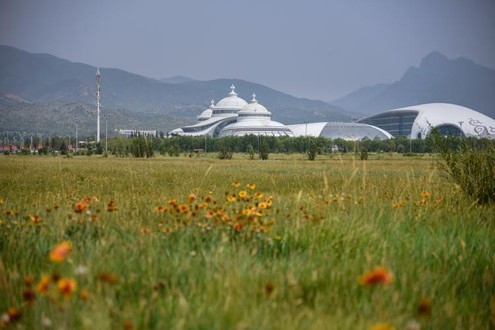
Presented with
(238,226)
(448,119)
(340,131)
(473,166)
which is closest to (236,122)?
(340,131)

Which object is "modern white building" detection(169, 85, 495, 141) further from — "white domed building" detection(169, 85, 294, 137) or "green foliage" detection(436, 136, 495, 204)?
"green foliage" detection(436, 136, 495, 204)

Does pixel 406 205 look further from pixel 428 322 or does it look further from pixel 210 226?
pixel 428 322

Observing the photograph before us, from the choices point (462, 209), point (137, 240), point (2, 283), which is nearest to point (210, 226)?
point (137, 240)

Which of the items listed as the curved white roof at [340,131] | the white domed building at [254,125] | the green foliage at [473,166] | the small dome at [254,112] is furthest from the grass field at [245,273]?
the small dome at [254,112]

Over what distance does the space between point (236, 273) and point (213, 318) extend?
24.2 inches

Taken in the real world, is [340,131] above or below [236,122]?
below

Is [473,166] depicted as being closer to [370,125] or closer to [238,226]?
[238,226]

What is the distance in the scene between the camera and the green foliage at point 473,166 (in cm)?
859

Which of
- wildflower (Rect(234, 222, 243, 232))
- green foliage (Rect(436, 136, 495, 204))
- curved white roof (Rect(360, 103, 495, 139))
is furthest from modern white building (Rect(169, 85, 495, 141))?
wildflower (Rect(234, 222, 243, 232))

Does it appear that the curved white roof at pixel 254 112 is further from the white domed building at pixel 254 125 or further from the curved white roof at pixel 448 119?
the curved white roof at pixel 448 119

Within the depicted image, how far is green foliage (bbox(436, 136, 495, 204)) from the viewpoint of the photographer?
859cm

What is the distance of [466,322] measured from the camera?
3.23m

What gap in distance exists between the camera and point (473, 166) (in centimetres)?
911

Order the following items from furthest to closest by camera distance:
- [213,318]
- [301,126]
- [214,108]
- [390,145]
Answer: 1. [214,108]
2. [301,126]
3. [390,145]
4. [213,318]
